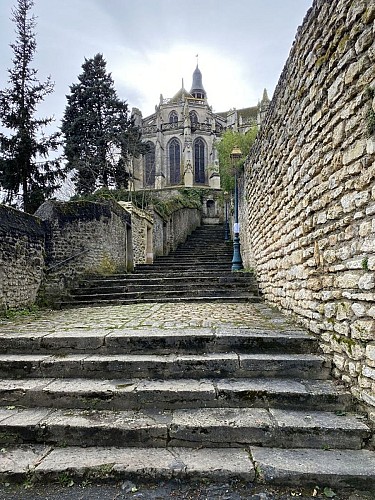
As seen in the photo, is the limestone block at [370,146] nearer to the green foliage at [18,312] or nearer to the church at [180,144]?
the green foliage at [18,312]

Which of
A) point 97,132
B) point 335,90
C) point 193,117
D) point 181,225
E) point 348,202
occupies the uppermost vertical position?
point 193,117

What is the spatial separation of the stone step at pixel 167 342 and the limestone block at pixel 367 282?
107cm

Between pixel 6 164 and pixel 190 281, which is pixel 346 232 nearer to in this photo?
pixel 190 281

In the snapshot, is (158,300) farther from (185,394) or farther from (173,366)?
(185,394)

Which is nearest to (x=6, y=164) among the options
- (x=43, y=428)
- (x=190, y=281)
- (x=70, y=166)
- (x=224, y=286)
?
(x=70, y=166)

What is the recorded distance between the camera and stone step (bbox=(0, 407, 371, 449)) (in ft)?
7.53

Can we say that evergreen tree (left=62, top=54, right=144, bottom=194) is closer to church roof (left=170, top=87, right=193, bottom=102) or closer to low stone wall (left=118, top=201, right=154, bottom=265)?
low stone wall (left=118, top=201, right=154, bottom=265)

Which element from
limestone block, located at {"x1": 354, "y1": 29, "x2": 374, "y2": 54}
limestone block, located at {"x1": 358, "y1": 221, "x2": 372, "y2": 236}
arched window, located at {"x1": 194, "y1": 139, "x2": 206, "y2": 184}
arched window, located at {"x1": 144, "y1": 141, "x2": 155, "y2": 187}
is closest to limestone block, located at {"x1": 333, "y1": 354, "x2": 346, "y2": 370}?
limestone block, located at {"x1": 358, "y1": 221, "x2": 372, "y2": 236}

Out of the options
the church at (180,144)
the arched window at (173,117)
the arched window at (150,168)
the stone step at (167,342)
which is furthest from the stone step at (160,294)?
the arched window at (173,117)

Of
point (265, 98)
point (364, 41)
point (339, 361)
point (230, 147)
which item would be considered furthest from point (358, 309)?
point (265, 98)

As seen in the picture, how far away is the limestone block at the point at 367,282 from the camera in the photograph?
2217 mm

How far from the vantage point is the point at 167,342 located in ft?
11.1

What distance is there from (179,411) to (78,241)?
23.3 ft

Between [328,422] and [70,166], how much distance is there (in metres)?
22.0
